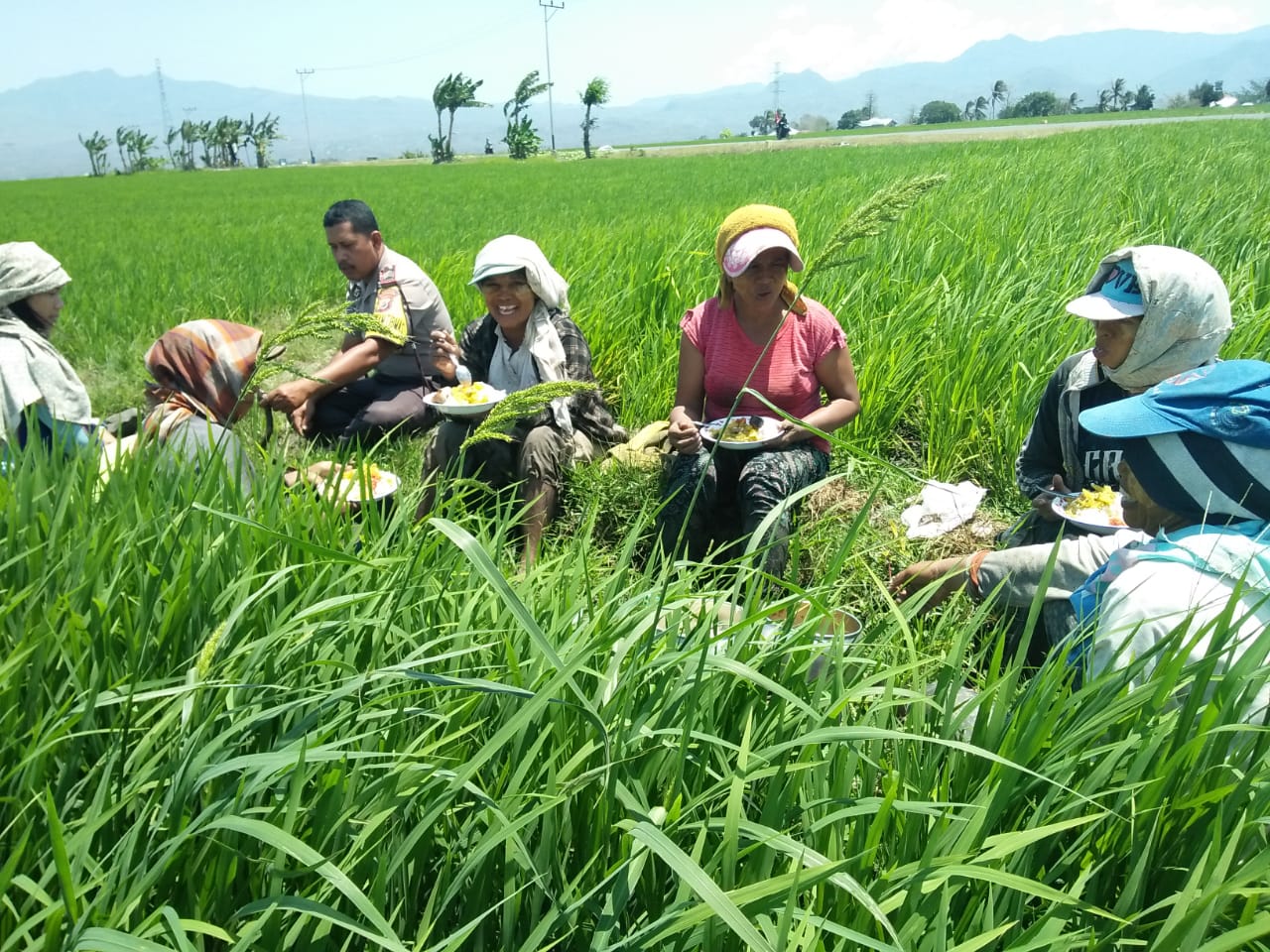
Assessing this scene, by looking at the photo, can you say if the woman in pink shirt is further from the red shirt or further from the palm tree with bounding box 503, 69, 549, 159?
the palm tree with bounding box 503, 69, 549, 159

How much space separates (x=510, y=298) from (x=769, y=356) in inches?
39.0

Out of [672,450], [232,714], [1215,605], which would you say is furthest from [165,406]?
[1215,605]

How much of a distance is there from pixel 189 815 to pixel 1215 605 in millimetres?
1442

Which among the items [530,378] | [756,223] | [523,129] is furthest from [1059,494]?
[523,129]

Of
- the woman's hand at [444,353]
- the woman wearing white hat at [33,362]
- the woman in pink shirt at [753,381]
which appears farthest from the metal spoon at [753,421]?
the woman wearing white hat at [33,362]

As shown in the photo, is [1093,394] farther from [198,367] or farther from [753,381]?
[198,367]

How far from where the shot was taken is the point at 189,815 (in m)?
1.03

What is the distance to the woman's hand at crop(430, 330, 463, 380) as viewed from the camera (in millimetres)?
3834

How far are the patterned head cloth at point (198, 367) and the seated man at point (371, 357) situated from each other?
0.58 m

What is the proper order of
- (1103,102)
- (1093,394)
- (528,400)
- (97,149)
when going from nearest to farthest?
(528,400) → (1093,394) → (97,149) → (1103,102)

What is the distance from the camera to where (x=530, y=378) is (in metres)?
3.27

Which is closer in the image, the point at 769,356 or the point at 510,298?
the point at 769,356

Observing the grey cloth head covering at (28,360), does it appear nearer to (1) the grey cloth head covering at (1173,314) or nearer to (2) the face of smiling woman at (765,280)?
(2) the face of smiling woman at (765,280)

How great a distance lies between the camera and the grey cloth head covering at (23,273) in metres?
2.75
